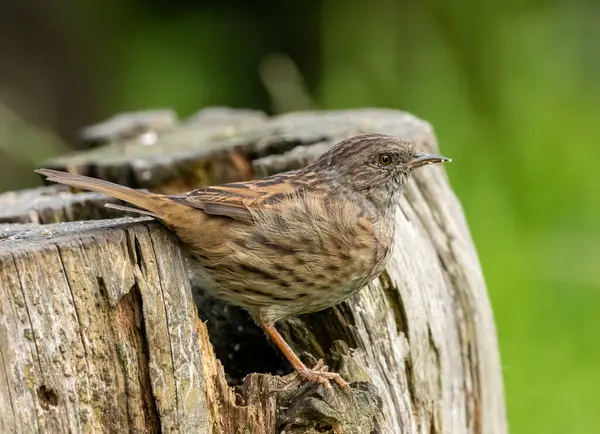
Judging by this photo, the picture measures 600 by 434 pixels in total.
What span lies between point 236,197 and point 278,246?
0.19 meters

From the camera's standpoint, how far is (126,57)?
24.1 ft

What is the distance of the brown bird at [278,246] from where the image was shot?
2854 millimetres

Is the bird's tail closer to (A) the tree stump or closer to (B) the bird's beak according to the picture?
(A) the tree stump

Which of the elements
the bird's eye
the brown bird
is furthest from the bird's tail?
the bird's eye

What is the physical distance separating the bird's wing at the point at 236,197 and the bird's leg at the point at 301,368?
0.38 m

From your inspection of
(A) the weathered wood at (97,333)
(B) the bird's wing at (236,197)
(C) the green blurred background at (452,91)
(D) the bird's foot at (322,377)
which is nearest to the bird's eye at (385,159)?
(B) the bird's wing at (236,197)

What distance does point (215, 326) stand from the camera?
3.49 meters

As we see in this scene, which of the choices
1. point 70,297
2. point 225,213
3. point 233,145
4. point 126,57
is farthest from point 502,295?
point 126,57

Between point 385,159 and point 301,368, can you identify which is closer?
point 301,368

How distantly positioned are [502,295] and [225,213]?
2574 mm

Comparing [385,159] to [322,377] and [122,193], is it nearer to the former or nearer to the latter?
[322,377]

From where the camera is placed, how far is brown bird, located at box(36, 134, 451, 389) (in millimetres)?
2854

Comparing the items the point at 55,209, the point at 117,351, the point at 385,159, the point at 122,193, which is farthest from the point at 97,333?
the point at 385,159

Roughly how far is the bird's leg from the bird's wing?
380mm
